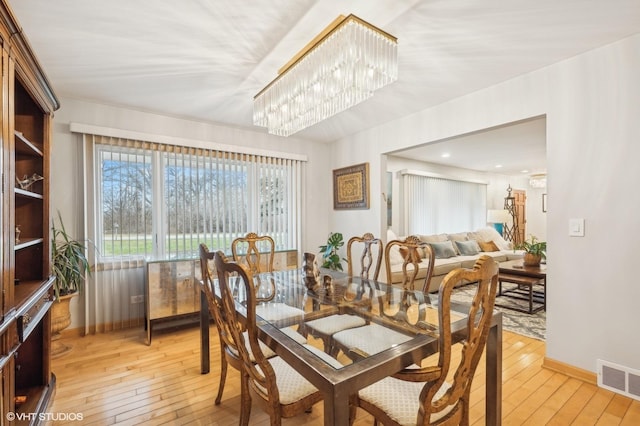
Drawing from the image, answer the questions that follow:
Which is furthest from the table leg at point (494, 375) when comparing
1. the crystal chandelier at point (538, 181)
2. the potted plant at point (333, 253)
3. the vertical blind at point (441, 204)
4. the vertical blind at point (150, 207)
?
the crystal chandelier at point (538, 181)

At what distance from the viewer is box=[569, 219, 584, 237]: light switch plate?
83.0 inches

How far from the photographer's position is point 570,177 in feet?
7.08

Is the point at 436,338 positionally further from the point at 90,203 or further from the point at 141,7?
the point at 90,203

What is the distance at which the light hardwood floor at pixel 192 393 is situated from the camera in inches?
68.6

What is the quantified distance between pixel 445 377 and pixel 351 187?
3256mm

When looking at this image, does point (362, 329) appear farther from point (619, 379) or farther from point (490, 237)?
point (490, 237)

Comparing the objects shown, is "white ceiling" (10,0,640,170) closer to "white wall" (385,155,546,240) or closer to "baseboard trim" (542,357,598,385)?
"baseboard trim" (542,357,598,385)

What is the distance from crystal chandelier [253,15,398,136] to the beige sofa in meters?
2.80

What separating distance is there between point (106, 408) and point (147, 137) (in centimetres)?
245

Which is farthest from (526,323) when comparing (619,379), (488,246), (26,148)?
(26,148)

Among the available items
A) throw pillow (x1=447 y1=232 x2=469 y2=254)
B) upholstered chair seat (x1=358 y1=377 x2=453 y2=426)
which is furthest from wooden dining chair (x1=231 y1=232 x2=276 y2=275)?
throw pillow (x1=447 y1=232 x2=469 y2=254)

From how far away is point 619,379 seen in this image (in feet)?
6.36

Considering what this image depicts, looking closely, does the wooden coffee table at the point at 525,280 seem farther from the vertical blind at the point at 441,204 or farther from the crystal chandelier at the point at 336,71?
the crystal chandelier at the point at 336,71

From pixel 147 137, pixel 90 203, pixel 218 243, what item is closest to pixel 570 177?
pixel 218 243
